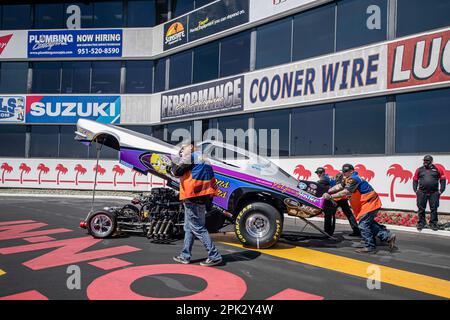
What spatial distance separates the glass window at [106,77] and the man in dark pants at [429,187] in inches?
672

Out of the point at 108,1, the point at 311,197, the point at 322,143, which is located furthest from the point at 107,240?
the point at 108,1

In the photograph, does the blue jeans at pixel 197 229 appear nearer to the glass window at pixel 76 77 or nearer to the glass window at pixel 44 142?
the glass window at pixel 44 142

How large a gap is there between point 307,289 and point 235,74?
13396 millimetres

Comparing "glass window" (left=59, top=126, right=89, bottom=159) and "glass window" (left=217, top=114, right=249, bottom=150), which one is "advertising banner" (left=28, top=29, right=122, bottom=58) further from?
"glass window" (left=217, top=114, right=249, bottom=150)

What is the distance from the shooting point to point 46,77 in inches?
851

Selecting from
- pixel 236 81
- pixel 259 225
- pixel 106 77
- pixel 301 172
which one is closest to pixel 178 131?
pixel 236 81

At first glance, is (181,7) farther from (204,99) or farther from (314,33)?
(314,33)

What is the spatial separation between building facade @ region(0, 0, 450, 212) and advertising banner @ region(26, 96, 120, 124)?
2.7 inches

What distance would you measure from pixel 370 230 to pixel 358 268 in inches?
55.9

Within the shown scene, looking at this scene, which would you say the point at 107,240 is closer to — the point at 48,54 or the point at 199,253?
the point at 199,253

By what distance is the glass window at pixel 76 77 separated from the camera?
21.2 meters

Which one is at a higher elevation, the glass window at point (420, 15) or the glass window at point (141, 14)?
the glass window at point (141, 14)

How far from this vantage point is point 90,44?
21109 millimetres

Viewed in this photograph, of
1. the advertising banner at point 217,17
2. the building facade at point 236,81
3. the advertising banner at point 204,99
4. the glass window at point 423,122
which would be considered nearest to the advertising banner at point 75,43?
the building facade at point 236,81
